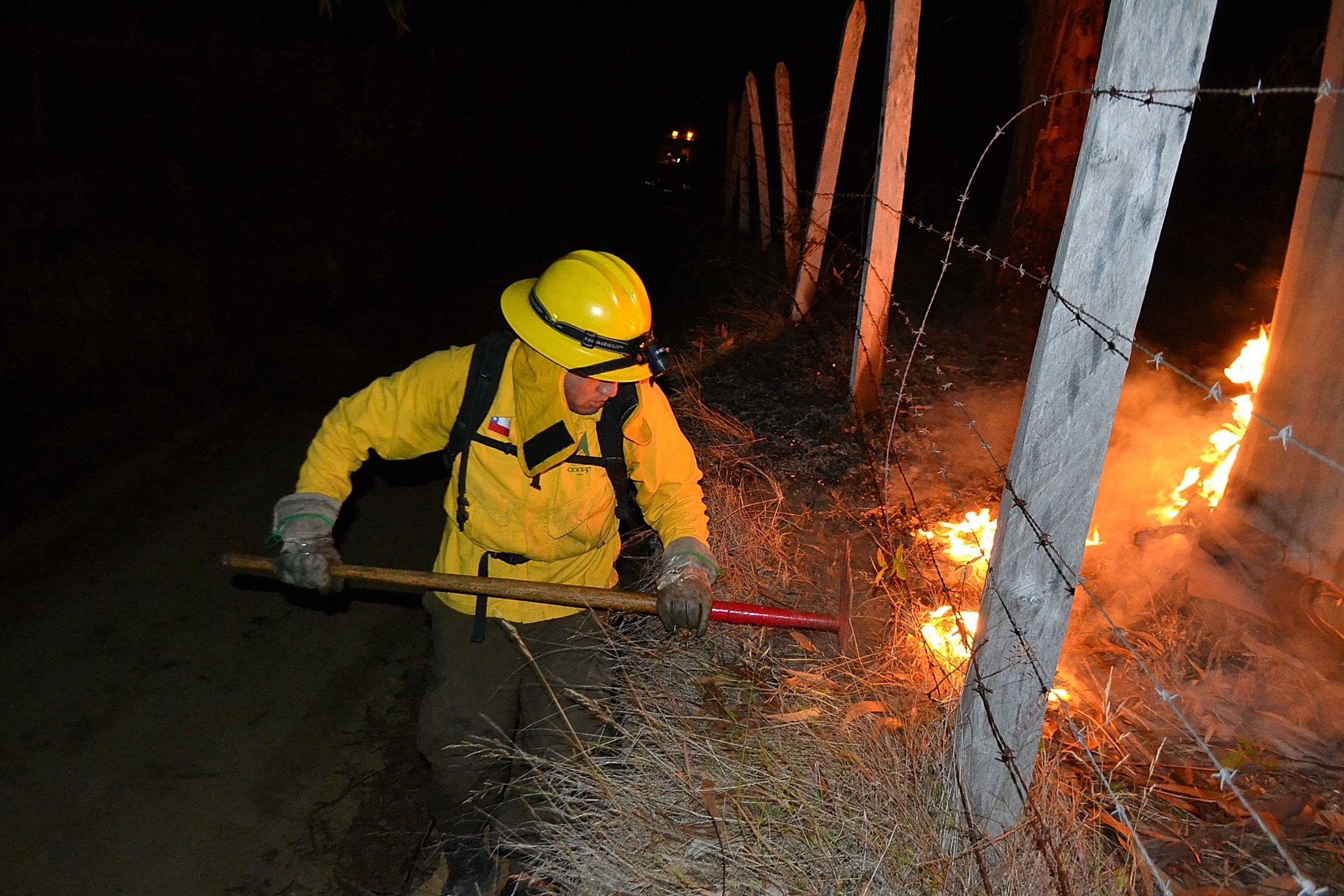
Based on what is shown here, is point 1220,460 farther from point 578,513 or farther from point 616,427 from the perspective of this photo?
point 578,513

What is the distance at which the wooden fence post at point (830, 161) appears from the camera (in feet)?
22.1

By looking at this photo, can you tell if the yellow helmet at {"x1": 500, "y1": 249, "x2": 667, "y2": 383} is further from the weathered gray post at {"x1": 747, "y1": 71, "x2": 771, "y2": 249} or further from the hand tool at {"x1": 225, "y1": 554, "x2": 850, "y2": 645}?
the weathered gray post at {"x1": 747, "y1": 71, "x2": 771, "y2": 249}

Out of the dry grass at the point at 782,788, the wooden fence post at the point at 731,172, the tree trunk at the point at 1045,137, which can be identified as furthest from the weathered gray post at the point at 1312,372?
the wooden fence post at the point at 731,172

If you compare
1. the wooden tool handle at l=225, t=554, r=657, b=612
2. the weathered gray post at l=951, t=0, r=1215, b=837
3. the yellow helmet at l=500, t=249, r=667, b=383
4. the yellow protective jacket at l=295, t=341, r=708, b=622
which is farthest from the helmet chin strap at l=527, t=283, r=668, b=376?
the weathered gray post at l=951, t=0, r=1215, b=837

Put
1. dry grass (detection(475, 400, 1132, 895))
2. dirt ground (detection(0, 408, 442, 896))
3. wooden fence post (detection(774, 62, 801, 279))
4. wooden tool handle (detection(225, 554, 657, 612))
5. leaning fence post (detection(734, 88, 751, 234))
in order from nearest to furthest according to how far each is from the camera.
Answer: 1. dry grass (detection(475, 400, 1132, 895))
2. wooden tool handle (detection(225, 554, 657, 612))
3. dirt ground (detection(0, 408, 442, 896))
4. wooden fence post (detection(774, 62, 801, 279))
5. leaning fence post (detection(734, 88, 751, 234))

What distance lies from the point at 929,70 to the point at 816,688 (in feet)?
65.4

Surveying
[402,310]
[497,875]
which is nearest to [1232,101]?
[402,310]

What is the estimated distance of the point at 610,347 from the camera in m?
2.89

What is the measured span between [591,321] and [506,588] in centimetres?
95

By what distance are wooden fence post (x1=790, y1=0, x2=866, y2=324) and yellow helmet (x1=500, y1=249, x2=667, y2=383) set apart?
454 centimetres

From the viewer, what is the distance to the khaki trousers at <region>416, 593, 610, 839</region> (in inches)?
128

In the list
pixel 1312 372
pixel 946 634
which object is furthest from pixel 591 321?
pixel 1312 372

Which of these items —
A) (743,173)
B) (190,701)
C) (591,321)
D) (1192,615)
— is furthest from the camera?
(743,173)

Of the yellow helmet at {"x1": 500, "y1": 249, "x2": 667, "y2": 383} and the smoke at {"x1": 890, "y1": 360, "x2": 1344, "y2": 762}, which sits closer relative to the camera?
the yellow helmet at {"x1": 500, "y1": 249, "x2": 667, "y2": 383}
